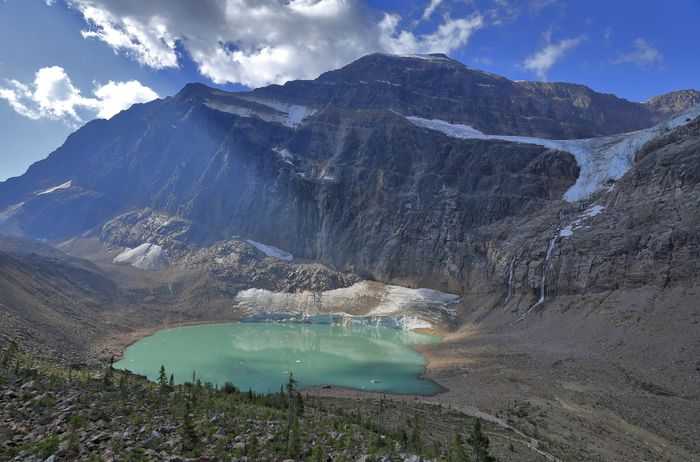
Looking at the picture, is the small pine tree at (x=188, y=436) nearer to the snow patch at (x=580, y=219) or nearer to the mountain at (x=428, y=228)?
the mountain at (x=428, y=228)

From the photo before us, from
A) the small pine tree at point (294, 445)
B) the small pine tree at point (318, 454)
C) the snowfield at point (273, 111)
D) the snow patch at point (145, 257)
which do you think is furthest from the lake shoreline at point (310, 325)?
the snowfield at point (273, 111)

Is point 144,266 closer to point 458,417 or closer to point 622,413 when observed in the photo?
point 458,417

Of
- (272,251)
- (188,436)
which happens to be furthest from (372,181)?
(188,436)

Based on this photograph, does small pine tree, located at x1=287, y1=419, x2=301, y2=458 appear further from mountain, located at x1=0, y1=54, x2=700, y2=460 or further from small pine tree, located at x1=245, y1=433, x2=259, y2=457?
mountain, located at x1=0, y1=54, x2=700, y2=460

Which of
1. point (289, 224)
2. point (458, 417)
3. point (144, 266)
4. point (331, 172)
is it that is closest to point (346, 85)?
point (331, 172)

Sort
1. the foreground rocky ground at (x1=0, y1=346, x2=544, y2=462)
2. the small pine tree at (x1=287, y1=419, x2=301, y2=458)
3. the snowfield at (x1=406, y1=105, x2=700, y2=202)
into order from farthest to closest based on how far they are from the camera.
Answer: the snowfield at (x1=406, y1=105, x2=700, y2=202)
the small pine tree at (x1=287, y1=419, x2=301, y2=458)
the foreground rocky ground at (x1=0, y1=346, x2=544, y2=462)

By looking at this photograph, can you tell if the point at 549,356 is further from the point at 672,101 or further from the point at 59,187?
the point at 672,101

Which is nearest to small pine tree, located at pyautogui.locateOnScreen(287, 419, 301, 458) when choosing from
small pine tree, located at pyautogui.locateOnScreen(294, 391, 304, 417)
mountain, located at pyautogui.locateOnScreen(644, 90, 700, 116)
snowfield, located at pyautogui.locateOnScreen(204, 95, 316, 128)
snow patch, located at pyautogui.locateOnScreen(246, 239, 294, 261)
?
small pine tree, located at pyautogui.locateOnScreen(294, 391, 304, 417)

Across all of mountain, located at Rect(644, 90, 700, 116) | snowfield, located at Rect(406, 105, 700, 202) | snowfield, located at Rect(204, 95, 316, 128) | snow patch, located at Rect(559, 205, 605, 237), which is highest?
mountain, located at Rect(644, 90, 700, 116)
